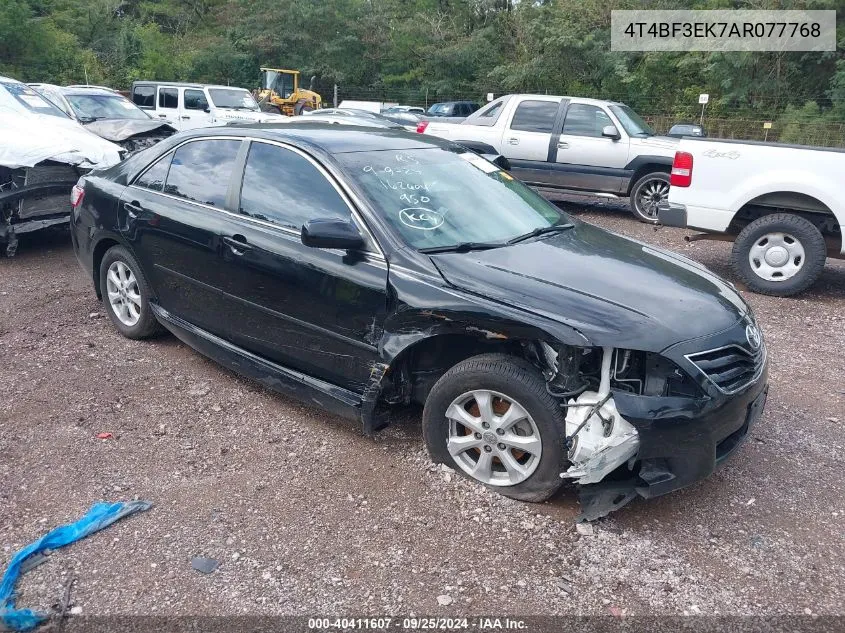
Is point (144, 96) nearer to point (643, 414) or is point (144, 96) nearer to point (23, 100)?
point (23, 100)

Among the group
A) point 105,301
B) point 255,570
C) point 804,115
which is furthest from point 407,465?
point 804,115

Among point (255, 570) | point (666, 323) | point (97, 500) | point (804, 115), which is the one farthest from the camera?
point (804, 115)

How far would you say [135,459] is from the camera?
147 inches

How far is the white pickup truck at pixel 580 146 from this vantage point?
10.2m

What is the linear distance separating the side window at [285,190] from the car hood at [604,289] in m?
0.78

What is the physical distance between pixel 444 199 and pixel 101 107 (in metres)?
10.9

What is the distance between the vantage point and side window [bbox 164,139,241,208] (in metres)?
4.39

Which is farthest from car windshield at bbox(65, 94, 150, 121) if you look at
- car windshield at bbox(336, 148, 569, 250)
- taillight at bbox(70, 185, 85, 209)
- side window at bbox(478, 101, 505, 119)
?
car windshield at bbox(336, 148, 569, 250)

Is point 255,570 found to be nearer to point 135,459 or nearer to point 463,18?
point 135,459

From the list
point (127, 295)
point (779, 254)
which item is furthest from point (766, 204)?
point (127, 295)

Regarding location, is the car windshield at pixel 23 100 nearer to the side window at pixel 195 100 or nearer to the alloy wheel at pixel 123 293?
the alloy wheel at pixel 123 293

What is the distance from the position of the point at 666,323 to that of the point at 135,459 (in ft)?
9.10

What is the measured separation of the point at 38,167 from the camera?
7.28 metres

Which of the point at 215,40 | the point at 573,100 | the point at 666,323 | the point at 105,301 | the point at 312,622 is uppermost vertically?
the point at 215,40
